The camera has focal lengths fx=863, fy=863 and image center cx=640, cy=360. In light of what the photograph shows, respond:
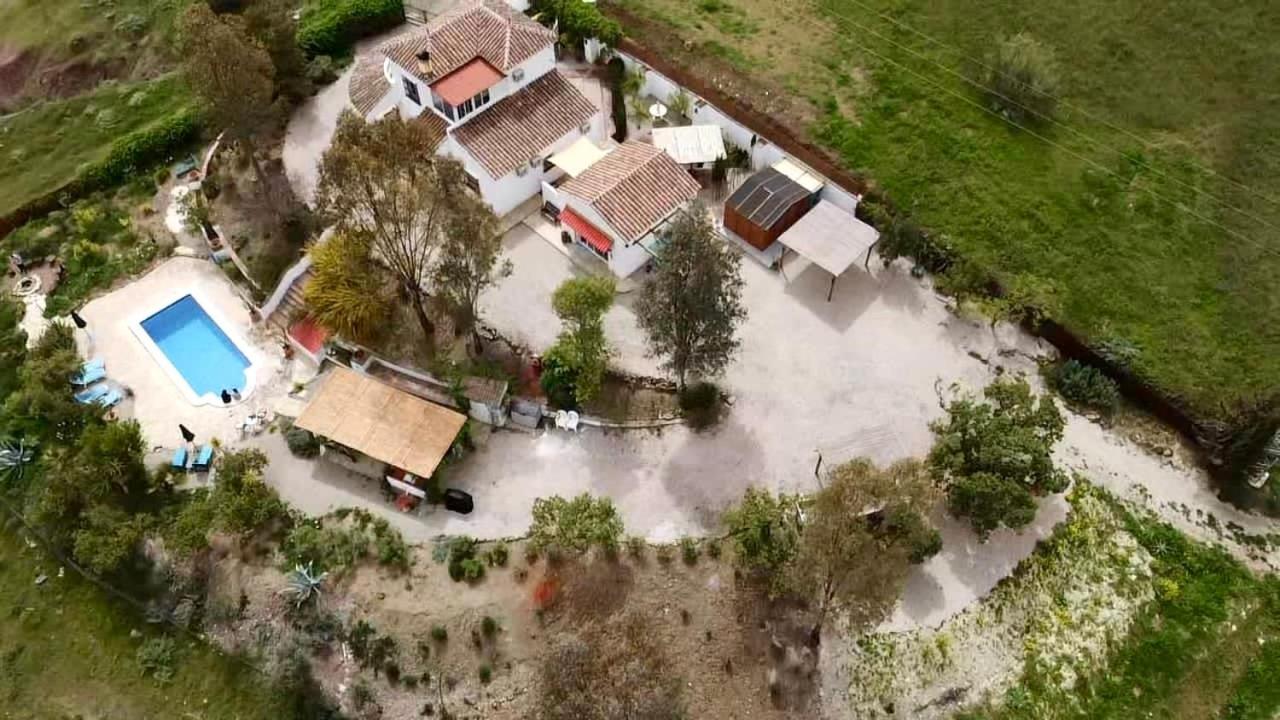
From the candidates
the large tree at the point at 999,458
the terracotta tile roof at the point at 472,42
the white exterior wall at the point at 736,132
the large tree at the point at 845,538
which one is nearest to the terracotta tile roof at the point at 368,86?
the terracotta tile roof at the point at 472,42

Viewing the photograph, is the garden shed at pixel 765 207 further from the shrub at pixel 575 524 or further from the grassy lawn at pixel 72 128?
the grassy lawn at pixel 72 128

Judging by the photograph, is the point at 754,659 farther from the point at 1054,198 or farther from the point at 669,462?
the point at 1054,198

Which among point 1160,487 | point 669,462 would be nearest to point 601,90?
point 669,462

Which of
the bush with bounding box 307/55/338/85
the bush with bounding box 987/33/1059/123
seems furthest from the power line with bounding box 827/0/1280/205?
the bush with bounding box 307/55/338/85

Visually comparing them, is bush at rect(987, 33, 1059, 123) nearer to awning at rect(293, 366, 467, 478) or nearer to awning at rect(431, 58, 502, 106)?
awning at rect(431, 58, 502, 106)

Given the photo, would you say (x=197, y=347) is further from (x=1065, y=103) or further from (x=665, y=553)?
(x=1065, y=103)

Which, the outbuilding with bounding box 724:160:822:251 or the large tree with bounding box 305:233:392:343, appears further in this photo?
the outbuilding with bounding box 724:160:822:251

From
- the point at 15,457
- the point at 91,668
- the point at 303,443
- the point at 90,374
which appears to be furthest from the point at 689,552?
the point at 15,457
